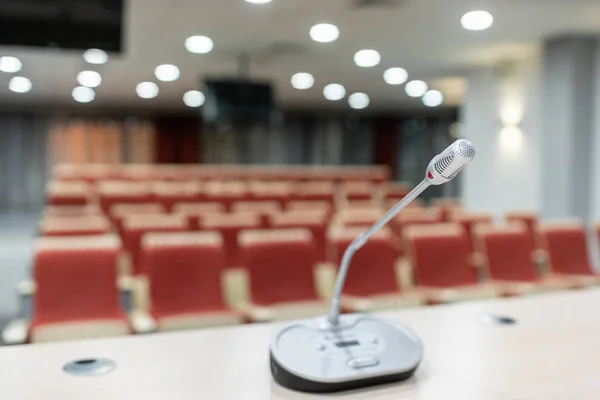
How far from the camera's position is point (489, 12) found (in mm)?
6242

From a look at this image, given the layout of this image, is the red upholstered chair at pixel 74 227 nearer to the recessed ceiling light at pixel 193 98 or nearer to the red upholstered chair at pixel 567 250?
the red upholstered chair at pixel 567 250

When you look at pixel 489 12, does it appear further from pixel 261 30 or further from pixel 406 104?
pixel 406 104

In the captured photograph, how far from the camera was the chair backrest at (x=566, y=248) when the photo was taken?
5016 millimetres

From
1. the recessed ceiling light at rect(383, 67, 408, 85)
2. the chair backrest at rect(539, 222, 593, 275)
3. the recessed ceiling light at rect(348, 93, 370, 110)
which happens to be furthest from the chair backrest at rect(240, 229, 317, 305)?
the recessed ceiling light at rect(348, 93, 370, 110)

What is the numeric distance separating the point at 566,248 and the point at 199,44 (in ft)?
17.4

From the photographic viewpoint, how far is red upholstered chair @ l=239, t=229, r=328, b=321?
11.9 ft

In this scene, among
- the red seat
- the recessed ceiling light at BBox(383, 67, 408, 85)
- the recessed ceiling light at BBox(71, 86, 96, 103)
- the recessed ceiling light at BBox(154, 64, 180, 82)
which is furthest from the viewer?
the recessed ceiling light at BBox(71, 86, 96, 103)

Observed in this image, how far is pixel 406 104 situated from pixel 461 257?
1177cm

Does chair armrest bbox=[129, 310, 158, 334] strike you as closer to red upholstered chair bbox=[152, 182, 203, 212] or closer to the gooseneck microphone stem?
the gooseneck microphone stem

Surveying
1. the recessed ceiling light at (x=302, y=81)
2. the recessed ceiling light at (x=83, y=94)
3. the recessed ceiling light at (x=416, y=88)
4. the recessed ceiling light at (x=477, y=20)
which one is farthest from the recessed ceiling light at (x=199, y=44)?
the recessed ceiling light at (x=83, y=94)

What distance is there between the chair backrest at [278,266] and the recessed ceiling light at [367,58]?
212 inches

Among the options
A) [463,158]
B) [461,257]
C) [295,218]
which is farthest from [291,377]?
[295,218]

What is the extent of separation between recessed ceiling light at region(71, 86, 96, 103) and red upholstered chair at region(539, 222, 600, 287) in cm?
1085

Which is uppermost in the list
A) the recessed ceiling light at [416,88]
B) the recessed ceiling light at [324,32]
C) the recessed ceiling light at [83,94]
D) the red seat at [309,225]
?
the recessed ceiling light at [83,94]
